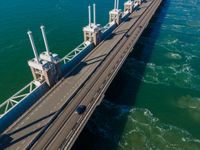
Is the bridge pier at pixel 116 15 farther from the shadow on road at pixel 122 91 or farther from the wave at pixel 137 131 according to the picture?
the wave at pixel 137 131

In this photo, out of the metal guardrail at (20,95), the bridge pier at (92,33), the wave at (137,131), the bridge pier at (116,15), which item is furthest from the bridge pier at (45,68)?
the bridge pier at (116,15)

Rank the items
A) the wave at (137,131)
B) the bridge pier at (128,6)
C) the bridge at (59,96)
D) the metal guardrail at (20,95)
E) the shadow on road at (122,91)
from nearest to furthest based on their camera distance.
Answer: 1. the bridge at (59,96)
2. the metal guardrail at (20,95)
3. the shadow on road at (122,91)
4. the wave at (137,131)
5. the bridge pier at (128,6)

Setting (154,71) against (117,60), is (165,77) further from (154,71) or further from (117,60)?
(117,60)

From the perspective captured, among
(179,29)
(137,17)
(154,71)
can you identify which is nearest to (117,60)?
(154,71)

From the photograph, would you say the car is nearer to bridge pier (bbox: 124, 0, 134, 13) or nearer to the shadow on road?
the shadow on road

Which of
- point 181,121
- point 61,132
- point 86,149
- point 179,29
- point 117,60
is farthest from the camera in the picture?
point 179,29

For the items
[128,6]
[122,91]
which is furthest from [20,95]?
[128,6]
